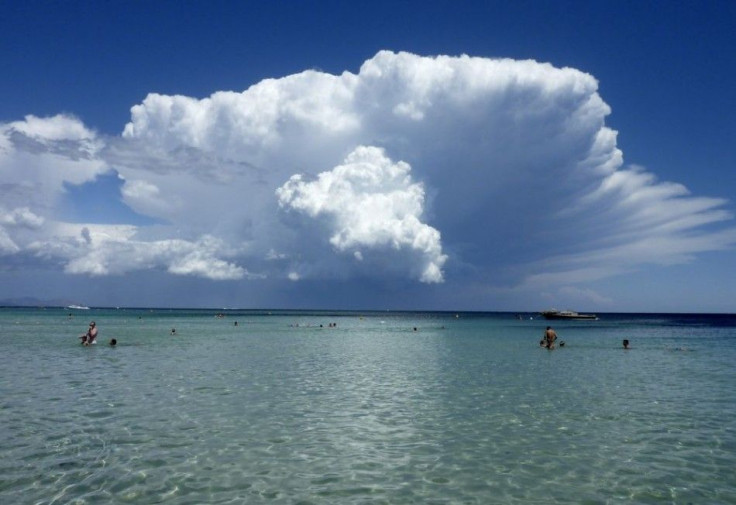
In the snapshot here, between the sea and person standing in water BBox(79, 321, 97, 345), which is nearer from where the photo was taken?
the sea

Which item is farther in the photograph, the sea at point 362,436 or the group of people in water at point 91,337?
the group of people in water at point 91,337

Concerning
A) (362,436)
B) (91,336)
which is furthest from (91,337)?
(362,436)

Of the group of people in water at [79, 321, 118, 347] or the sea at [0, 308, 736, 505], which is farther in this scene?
the group of people in water at [79, 321, 118, 347]

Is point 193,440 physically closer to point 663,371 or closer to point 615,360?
point 663,371

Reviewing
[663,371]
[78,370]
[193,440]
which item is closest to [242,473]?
[193,440]

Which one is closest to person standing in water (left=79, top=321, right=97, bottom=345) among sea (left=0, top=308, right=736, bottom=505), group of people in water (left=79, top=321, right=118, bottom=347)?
group of people in water (left=79, top=321, right=118, bottom=347)

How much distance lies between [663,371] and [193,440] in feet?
118

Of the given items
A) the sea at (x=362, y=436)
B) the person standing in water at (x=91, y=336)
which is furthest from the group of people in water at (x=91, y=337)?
the sea at (x=362, y=436)

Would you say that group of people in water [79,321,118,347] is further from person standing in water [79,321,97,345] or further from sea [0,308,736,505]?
sea [0,308,736,505]

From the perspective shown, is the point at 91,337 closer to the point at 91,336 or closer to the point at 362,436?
the point at 91,336

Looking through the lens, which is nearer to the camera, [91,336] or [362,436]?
[362,436]

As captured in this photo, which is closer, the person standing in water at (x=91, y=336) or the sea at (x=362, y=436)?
the sea at (x=362, y=436)

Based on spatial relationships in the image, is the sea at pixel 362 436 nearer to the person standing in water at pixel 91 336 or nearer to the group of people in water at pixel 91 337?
the group of people in water at pixel 91 337

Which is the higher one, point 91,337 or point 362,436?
point 91,337
